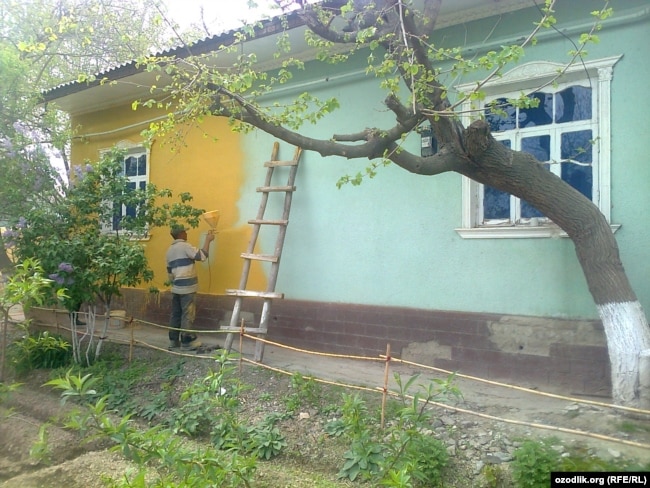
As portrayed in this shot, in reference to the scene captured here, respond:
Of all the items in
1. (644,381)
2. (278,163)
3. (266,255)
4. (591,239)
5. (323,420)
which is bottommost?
(323,420)

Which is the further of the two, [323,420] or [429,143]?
[429,143]

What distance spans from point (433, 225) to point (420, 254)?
1.25ft

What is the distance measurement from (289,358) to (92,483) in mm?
3151

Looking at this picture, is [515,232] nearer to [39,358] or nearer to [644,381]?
[644,381]

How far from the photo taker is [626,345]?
4.56 metres

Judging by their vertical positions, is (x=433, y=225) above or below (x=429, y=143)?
below

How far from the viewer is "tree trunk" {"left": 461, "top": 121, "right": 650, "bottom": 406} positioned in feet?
14.9

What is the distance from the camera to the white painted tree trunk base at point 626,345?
4492 millimetres

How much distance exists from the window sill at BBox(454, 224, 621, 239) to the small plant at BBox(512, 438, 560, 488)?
8.05ft

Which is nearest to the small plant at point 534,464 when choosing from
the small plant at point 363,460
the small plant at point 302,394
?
the small plant at point 363,460

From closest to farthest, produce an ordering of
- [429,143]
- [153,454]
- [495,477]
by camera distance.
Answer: [153,454]
[495,477]
[429,143]

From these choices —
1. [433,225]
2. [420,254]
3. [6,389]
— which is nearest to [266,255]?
[420,254]

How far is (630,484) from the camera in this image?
11.5ft

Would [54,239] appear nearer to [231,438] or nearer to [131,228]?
[131,228]
